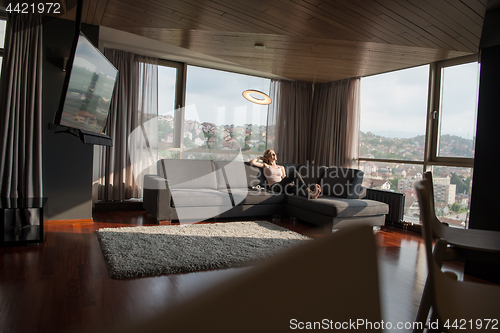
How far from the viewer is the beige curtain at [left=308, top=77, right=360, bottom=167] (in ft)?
19.2

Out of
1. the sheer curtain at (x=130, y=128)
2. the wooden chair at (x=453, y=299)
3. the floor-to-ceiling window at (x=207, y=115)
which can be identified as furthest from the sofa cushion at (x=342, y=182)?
the wooden chair at (x=453, y=299)

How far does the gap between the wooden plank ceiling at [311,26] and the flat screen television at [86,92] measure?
22.1 inches

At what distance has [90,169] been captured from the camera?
4.18 metres

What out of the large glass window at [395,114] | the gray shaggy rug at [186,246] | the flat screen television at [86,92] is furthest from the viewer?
the large glass window at [395,114]

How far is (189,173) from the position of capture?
16.0 ft

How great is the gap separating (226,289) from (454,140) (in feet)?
16.6

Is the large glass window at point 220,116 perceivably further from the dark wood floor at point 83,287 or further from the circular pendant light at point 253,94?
the dark wood floor at point 83,287

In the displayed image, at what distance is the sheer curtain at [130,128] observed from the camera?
5.11 metres

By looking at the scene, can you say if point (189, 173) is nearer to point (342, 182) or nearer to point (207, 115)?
point (207, 115)

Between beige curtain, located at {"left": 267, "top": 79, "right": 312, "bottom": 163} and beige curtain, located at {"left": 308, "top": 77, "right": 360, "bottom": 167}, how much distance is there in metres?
0.25

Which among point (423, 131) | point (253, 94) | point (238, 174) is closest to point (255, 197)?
point (238, 174)

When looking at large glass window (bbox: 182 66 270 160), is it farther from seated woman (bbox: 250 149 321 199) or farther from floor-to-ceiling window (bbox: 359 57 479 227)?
floor-to-ceiling window (bbox: 359 57 479 227)

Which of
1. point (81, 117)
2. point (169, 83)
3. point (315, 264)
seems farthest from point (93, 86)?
point (315, 264)

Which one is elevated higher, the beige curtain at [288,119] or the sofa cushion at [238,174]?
the beige curtain at [288,119]
